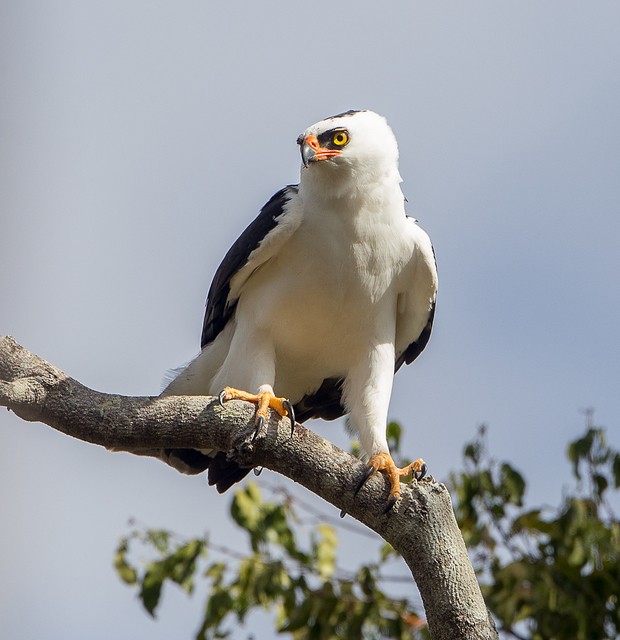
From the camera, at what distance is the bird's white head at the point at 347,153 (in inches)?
215

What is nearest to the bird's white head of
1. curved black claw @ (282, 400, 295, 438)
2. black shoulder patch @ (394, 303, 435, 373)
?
black shoulder patch @ (394, 303, 435, 373)

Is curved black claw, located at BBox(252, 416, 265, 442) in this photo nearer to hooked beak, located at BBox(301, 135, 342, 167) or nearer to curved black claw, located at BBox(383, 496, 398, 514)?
curved black claw, located at BBox(383, 496, 398, 514)

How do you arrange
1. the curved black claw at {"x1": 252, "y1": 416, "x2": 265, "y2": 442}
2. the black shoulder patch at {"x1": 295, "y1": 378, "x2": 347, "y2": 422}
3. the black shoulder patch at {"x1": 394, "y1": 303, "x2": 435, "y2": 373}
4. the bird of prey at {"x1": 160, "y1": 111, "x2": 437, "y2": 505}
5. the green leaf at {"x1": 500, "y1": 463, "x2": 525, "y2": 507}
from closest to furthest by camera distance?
the curved black claw at {"x1": 252, "y1": 416, "x2": 265, "y2": 442} → the bird of prey at {"x1": 160, "y1": 111, "x2": 437, "y2": 505} → the black shoulder patch at {"x1": 394, "y1": 303, "x2": 435, "y2": 373} → the black shoulder patch at {"x1": 295, "y1": 378, "x2": 347, "y2": 422} → the green leaf at {"x1": 500, "y1": 463, "x2": 525, "y2": 507}

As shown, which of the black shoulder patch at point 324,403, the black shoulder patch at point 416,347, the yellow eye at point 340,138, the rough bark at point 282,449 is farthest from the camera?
the black shoulder patch at point 324,403

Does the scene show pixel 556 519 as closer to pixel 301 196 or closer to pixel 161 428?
pixel 301 196

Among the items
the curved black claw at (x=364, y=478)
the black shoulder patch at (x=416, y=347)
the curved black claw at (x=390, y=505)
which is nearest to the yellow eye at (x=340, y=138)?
the black shoulder patch at (x=416, y=347)

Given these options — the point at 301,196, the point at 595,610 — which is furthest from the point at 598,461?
the point at 301,196

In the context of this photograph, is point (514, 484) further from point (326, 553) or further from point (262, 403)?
point (262, 403)

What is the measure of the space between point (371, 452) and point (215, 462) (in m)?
0.98

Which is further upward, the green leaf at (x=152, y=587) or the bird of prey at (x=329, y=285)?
the bird of prey at (x=329, y=285)

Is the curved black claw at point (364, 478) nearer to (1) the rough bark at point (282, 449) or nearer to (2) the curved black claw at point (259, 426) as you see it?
(1) the rough bark at point (282, 449)

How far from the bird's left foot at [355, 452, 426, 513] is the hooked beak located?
1501mm

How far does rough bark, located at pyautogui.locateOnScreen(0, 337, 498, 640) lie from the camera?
4.09 meters

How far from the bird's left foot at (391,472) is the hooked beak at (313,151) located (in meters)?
1.50
